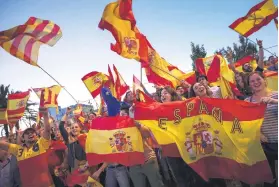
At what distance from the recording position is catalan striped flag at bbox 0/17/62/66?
656 cm

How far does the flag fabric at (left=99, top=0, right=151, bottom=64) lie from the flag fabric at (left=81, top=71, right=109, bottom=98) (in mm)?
3928

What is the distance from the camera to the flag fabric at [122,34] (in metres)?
7.45

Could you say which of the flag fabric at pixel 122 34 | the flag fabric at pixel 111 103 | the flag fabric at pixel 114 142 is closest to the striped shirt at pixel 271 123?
the flag fabric at pixel 114 142

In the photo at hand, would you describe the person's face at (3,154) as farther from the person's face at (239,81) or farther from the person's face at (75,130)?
the person's face at (239,81)

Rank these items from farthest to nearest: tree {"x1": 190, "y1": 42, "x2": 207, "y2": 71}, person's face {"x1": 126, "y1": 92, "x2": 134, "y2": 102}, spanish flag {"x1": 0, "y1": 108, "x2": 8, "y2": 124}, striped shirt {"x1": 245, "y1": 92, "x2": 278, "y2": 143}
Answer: tree {"x1": 190, "y1": 42, "x2": 207, "y2": 71} < spanish flag {"x1": 0, "y1": 108, "x2": 8, "y2": 124} < person's face {"x1": 126, "y1": 92, "x2": 134, "y2": 102} < striped shirt {"x1": 245, "y1": 92, "x2": 278, "y2": 143}

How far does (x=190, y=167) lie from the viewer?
185 inches

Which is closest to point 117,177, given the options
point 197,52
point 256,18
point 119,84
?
point 119,84

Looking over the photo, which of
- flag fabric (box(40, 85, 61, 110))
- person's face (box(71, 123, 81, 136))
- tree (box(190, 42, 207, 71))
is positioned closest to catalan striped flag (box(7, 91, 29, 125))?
flag fabric (box(40, 85, 61, 110))

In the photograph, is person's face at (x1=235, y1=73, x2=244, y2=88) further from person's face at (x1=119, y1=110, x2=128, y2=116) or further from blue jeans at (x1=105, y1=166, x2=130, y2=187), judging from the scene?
blue jeans at (x1=105, y1=166, x2=130, y2=187)

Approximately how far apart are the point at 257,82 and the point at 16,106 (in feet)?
30.6

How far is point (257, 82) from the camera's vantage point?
13.2ft

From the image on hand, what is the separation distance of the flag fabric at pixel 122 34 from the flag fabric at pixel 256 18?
2.67 meters

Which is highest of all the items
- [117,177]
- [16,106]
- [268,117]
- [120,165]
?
[16,106]

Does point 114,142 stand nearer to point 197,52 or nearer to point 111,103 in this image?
point 111,103
